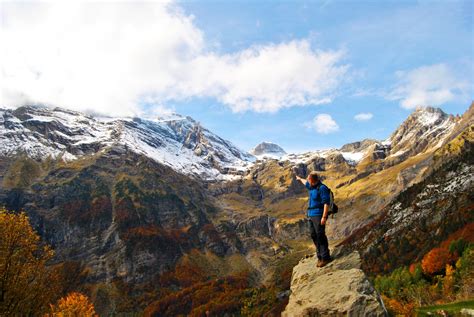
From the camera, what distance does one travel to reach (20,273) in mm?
34531

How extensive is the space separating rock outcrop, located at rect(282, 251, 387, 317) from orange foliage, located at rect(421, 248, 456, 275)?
143741 millimetres

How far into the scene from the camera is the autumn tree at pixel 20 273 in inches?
1308

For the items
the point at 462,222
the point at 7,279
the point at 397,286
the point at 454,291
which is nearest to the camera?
the point at 7,279

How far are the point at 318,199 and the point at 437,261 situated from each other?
485 ft

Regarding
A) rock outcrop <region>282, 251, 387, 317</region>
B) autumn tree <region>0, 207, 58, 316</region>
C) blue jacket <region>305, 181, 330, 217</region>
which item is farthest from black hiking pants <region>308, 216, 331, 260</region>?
autumn tree <region>0, 207, 58, 316</region>

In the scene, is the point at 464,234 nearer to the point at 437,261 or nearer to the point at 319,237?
the point at 437,261

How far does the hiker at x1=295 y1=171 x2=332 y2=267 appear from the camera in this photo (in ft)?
62.0

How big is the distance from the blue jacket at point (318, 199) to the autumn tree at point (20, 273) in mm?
28371

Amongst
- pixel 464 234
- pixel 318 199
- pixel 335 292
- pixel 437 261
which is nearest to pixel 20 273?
pixel 318 199

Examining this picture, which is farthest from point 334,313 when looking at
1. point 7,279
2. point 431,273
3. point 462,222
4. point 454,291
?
point 462,222

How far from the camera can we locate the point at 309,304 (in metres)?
17.9

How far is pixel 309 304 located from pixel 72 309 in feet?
197

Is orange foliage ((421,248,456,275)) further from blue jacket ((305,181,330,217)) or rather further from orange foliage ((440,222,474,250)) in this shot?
blue jacket ((305,181,330,217))

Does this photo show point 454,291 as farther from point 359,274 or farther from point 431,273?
Result: point 359,274
